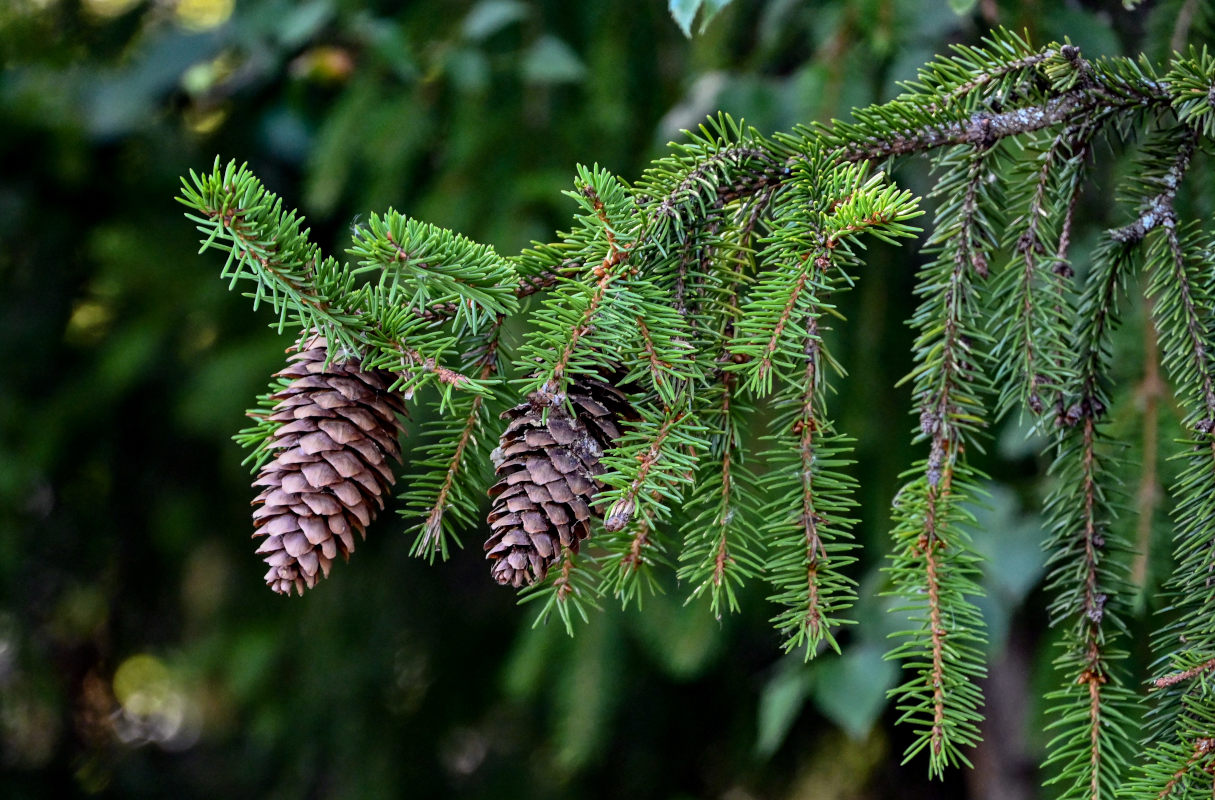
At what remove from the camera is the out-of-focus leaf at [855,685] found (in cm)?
97

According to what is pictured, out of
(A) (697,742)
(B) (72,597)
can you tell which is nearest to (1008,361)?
(A) (697,742)

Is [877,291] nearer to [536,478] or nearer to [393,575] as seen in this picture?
[536,478]

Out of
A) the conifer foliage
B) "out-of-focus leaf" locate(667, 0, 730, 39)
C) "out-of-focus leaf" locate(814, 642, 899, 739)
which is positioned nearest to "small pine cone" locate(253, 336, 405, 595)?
the conifer foliage

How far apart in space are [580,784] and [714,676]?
33cm

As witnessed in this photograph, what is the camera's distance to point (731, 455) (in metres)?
0.56

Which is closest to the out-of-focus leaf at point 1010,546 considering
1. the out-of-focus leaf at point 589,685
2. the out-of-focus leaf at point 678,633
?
the out-of-focus leaf at point 678,633

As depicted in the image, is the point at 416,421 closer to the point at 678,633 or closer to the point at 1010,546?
the point at 678,633

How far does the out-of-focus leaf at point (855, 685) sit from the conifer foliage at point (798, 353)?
1.40 ft

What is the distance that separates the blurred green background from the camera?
3.92 ft

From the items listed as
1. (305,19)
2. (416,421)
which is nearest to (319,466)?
(416,421)

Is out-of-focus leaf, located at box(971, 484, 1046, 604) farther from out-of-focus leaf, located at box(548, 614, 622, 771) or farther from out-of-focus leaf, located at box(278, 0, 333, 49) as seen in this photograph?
out-of-focus leaf, located at box(278, 0, 333, 49)

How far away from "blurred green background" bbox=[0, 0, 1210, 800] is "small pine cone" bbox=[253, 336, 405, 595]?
2.15 feet

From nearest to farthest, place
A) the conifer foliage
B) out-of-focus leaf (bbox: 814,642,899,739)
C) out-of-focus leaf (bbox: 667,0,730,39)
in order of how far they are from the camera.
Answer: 1. the conifer foliage
2. out-of-focus leaf (bbox: 667,0,730,39)
3. out-of-focus leaf (bbox: 814,642,899,739)

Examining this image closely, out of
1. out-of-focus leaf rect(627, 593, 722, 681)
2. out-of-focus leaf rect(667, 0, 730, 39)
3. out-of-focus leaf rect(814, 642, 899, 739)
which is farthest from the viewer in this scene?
out-of-focus leaf rect(627, 593, 722, 681)
